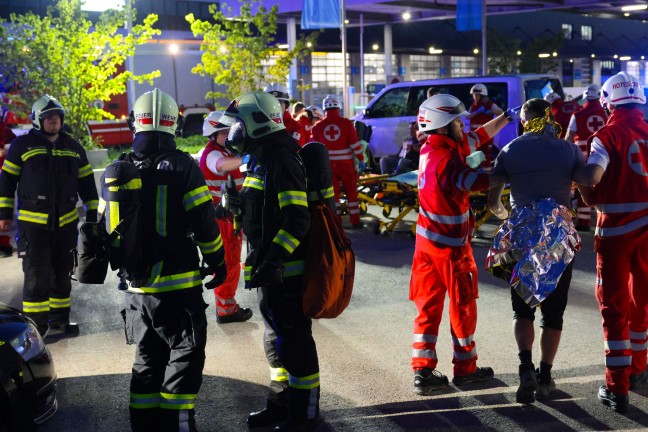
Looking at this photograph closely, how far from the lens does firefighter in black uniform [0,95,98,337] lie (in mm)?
6684

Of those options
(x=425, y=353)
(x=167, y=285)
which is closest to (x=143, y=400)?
(x=167, y=285)

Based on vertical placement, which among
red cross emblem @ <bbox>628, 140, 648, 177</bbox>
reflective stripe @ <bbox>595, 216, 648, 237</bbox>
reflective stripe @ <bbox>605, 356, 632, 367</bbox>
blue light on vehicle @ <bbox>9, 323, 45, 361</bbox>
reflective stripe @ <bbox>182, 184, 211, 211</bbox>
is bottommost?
reflective stripe @ <bbox>605, 356, 632, 367</bbox>

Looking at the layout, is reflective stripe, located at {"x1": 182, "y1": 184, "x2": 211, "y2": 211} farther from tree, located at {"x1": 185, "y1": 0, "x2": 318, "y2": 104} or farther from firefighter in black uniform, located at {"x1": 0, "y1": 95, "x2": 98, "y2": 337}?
tree, located at {"x1": 185, "y1": 0, "x2": 318, "y2": 104}

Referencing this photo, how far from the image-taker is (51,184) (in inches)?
264

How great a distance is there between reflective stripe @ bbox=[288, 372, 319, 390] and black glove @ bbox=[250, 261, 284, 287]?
0.62 metres

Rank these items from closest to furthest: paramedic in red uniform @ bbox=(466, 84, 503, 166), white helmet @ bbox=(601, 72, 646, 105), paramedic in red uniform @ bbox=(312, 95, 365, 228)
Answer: white helmet @ bbox=(601, 72, 646, 105) → paramedic in red uniform @ bbox=(312, 95, 365, 228) → paramedic in red uniform @ bbox=(466, 84, 503, 166)

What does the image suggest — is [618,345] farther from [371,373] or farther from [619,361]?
[371,373]

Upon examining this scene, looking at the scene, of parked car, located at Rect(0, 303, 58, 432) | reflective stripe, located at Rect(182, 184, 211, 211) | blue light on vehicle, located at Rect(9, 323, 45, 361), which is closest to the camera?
parked car, located at Rect(0, 303, 58, 432)

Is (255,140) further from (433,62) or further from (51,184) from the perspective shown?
(433,62)

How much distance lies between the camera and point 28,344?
14.8 ft

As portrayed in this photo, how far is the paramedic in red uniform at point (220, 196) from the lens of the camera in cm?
677

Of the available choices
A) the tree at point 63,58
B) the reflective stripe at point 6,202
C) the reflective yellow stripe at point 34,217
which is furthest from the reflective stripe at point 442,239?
the tree at point 63,58

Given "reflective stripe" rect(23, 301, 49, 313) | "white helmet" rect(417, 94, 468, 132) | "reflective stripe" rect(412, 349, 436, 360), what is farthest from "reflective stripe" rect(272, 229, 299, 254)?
"reflective stripe" rect(23, 301, 49, 313)

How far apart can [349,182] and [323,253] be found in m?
7.33
